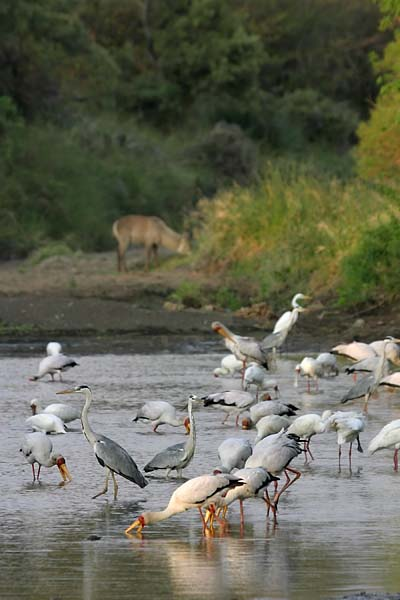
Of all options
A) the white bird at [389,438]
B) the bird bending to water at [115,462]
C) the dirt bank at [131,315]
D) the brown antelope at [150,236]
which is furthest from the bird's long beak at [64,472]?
the brown antelope at [150,236]

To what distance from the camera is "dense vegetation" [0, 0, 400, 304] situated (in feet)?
83.0

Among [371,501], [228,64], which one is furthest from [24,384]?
[228,64]

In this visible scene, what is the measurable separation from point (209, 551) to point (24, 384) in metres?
8.65

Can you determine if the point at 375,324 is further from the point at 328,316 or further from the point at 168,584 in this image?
the point at 168,584

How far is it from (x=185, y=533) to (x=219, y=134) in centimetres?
3352

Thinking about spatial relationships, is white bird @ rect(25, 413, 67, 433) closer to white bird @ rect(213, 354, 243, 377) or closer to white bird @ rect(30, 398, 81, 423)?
white bird @ rect(30, 398, 81, 423)

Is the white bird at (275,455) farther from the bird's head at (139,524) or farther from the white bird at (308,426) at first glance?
the white bird at (308,426)

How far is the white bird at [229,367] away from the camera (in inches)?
702

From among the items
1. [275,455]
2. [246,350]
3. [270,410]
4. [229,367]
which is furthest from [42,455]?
[229,367]

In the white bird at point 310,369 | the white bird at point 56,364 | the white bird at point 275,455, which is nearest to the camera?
the white bird at point 275,455

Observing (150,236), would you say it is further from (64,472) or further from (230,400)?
(64,472)

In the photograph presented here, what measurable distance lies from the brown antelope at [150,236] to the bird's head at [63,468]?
18.2 metres

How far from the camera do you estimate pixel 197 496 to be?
9.38 metres

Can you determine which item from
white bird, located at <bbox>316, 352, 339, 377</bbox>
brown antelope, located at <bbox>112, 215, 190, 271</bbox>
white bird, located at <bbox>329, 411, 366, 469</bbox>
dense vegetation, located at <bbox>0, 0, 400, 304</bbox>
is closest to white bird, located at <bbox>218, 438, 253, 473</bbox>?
white bird, located at <bbox>329, 411, 366, 469</bbox>
